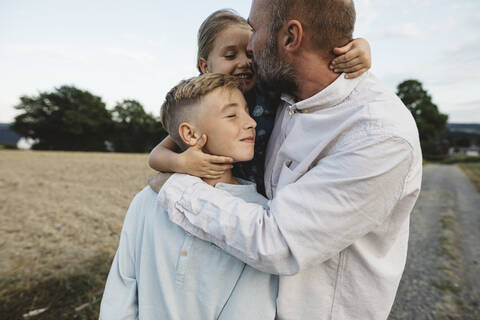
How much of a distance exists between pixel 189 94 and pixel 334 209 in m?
1.11

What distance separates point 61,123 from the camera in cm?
5109

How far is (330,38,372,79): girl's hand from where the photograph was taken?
1638 millimetres

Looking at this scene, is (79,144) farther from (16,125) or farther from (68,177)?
(68,177)

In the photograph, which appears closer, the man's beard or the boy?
the boy

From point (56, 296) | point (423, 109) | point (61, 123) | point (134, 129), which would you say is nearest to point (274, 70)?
point (56, 296)

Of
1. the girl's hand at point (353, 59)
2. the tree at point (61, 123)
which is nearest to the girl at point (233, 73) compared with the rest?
the girl's hand at point (353, 59)

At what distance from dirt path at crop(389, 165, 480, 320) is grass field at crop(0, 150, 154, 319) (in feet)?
14.4

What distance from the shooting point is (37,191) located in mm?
10125

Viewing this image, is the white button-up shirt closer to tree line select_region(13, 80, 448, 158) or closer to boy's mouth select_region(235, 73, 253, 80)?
boy's mouth select_region(235, 73, 253, 80)

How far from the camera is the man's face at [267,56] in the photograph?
72.3 inches

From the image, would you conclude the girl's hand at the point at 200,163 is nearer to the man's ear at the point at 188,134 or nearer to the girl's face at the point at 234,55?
the man's ear at the point at 188,134

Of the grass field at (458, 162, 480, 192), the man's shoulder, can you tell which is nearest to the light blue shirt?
the man's shoulder

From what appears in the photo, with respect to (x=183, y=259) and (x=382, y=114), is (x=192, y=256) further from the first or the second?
(x=382, y=114)

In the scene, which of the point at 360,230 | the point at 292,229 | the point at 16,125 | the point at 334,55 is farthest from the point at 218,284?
the point at 16,125
